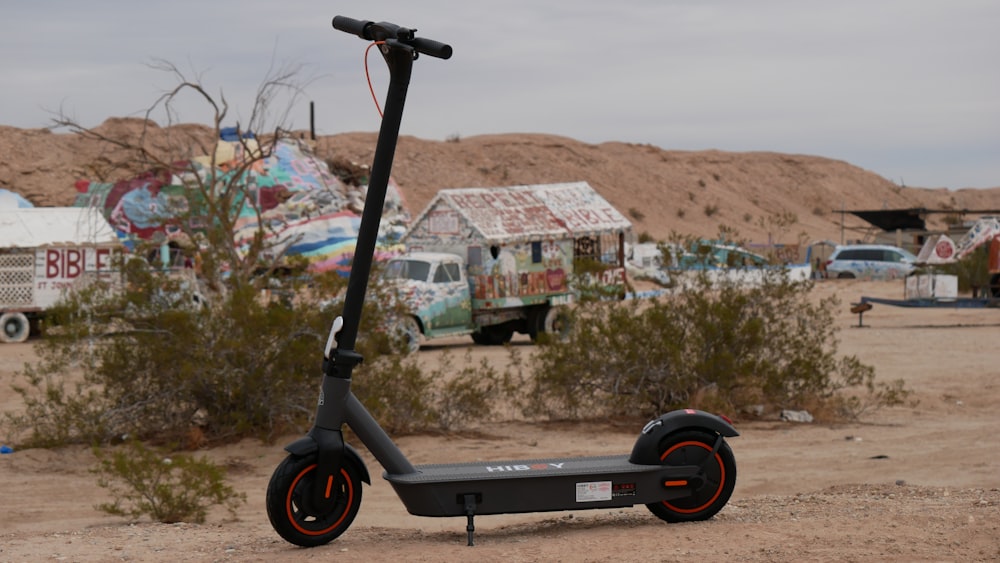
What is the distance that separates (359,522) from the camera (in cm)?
902

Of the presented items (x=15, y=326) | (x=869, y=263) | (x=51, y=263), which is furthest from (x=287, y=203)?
(x=869, y=263)

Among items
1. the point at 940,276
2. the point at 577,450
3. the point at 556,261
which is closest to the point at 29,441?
the point at 577,450

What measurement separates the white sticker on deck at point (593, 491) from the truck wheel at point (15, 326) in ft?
62.5

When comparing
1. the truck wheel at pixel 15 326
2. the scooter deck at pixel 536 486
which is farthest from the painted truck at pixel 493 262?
the scooter deck at pixel 536 486

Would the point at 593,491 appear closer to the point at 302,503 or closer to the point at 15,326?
the point at 302,503

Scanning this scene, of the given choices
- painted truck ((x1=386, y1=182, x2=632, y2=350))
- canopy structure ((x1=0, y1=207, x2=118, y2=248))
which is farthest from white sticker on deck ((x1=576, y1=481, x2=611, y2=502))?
canopy structure ((x1=0, y1=207, x2=118, y2=248))

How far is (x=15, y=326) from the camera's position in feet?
76.8

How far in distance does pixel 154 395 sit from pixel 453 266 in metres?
9.78

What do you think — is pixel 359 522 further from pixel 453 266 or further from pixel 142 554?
pixel 453 266

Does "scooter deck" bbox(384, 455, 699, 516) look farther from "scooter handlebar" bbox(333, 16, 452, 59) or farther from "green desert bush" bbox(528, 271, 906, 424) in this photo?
"green desert bush" bbox(528, 271, 906, 424)

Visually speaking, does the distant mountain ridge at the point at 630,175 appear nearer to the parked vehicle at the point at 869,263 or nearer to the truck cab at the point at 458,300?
the parked vehicle at the point at 869,263

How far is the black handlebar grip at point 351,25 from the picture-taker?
249 inches

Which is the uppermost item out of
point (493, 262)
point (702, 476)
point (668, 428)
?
point (493, 262)

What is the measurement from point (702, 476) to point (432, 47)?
112 inches
